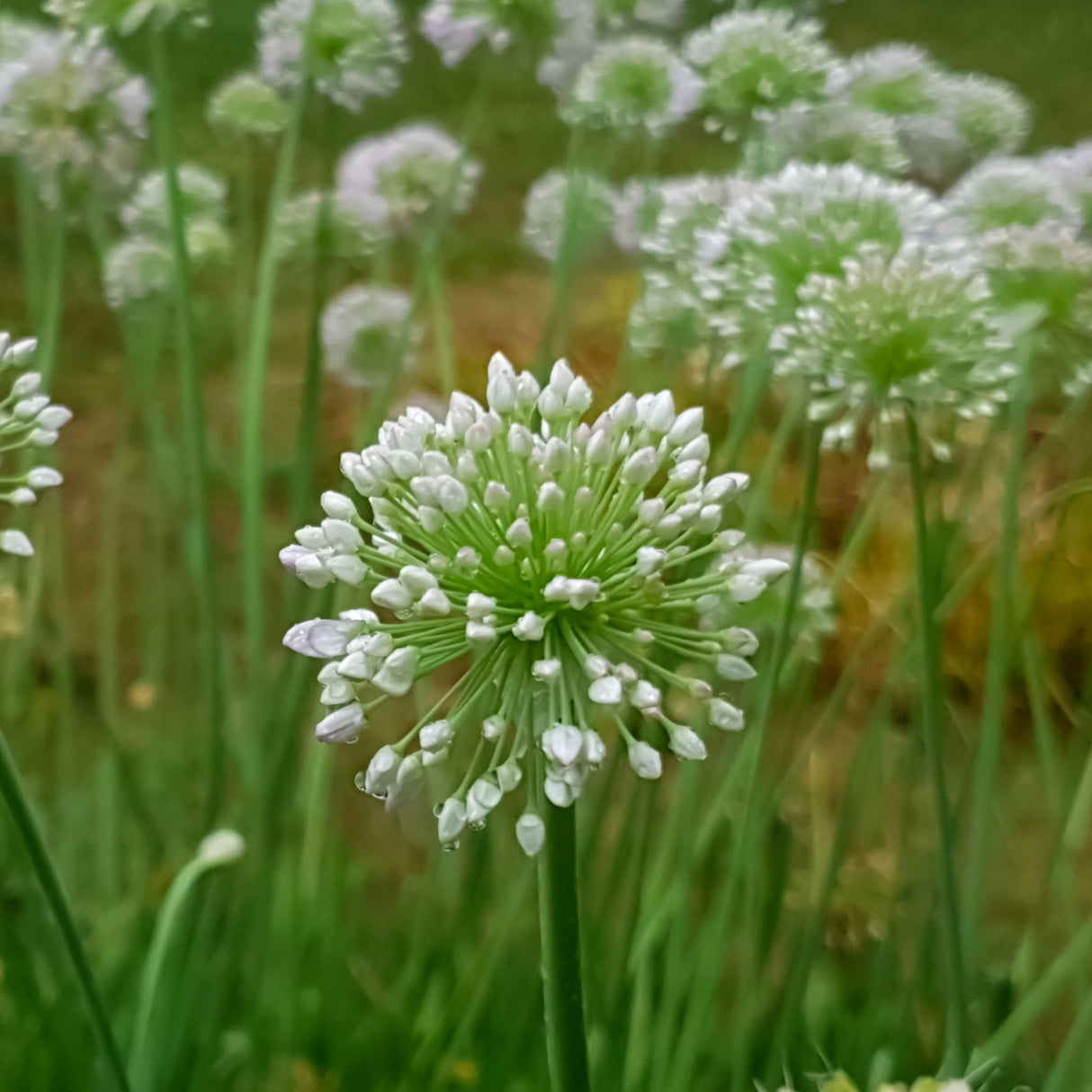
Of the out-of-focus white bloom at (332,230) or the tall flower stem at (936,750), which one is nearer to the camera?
the tall flower stem at (936,750)

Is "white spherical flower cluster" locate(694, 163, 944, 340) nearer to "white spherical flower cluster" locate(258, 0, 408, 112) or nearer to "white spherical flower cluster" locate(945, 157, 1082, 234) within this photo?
"white spherical flower cluster" locate(945, 157, 1082, 234)

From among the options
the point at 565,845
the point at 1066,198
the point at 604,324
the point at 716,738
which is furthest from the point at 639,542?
the point at 604,324

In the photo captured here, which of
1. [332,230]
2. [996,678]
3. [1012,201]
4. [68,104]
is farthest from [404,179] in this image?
[996,678]

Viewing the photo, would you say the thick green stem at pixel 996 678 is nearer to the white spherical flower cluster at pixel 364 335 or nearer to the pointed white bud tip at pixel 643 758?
the pointed white bud tip at pixel 643 758

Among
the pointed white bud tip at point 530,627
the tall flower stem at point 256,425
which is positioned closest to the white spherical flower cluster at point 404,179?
the tall flower stem at point 256,425

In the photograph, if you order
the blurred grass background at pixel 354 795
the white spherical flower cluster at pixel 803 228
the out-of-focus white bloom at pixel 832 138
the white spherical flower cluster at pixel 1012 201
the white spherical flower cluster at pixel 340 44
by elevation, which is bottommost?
the blurred grass background at pixel 354 795

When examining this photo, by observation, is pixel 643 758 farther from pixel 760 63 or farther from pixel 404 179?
pixel 404 179

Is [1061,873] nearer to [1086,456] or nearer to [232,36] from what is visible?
[1086,456]

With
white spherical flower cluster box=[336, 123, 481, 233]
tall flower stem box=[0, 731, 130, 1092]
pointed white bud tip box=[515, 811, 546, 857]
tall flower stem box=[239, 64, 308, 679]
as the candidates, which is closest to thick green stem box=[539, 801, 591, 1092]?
pointed white bud tip box=[515, 811, 546, 857]
